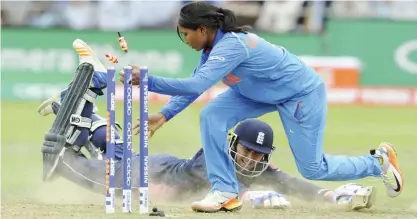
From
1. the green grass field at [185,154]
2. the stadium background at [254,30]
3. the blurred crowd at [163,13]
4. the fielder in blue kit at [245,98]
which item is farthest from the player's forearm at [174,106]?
the blurred crowd at [163,13]

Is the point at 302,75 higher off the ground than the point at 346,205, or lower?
higher

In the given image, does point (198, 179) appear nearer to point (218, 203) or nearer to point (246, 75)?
point (218, 203)

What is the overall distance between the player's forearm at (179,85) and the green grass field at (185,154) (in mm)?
951

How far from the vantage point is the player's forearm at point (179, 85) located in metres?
7.73

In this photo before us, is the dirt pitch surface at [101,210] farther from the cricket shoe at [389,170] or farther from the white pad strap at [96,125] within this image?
the white pad strap at [96,125]

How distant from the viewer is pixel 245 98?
28.8ft

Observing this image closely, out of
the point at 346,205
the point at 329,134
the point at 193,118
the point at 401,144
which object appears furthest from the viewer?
the point at 193,118

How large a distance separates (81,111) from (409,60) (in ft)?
47.7

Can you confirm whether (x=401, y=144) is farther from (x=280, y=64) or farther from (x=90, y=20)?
(x=90, y=20)

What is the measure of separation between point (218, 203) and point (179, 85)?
1056 mm

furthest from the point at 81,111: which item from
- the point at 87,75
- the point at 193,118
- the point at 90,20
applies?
the point at 90,20

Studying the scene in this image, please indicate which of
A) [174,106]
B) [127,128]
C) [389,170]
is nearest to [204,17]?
[174,106]

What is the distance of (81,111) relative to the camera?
30.5 feet

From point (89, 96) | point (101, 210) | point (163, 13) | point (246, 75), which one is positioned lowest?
point (101, 210)
